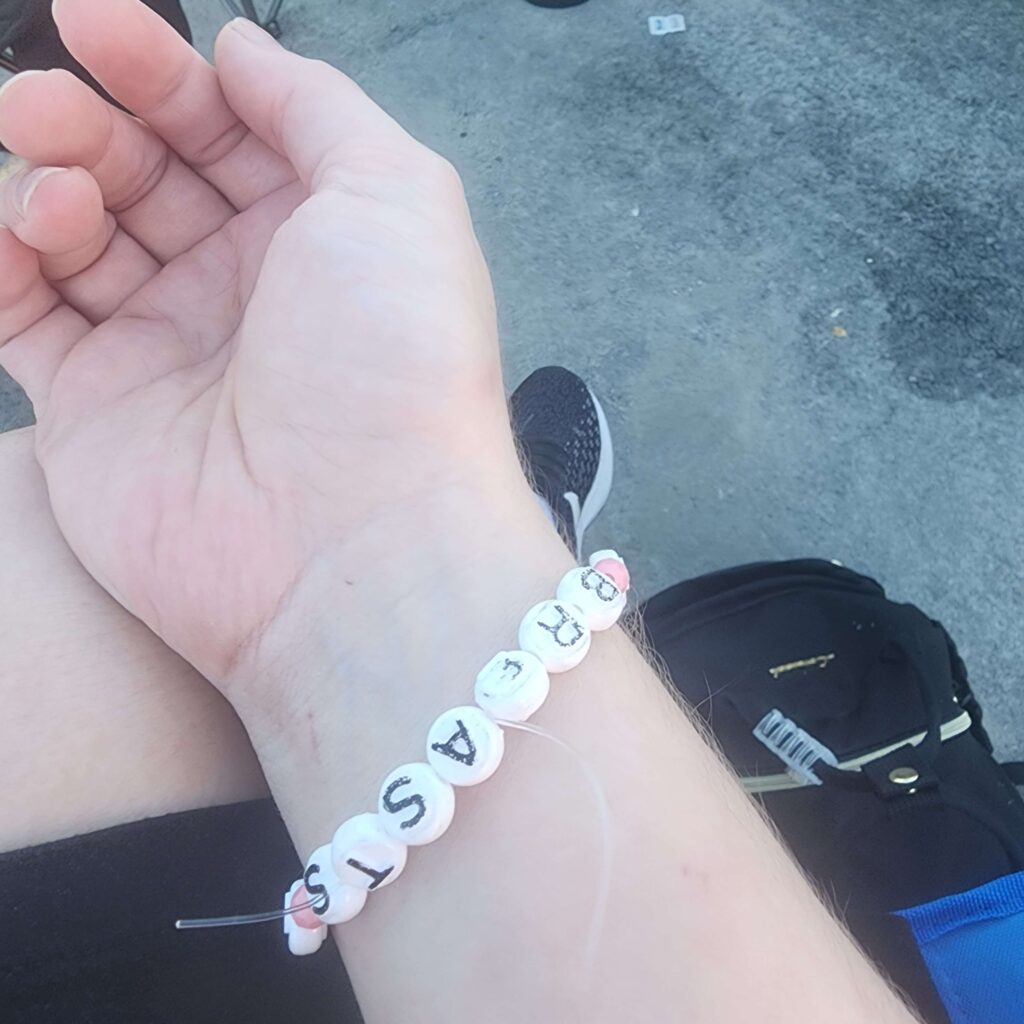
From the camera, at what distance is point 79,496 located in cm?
90

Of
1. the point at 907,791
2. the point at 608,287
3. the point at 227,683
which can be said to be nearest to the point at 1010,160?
the point at 608,287

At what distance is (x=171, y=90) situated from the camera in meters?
0.92

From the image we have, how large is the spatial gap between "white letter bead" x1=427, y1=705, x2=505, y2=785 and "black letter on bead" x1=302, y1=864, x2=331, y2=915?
12 centimetres

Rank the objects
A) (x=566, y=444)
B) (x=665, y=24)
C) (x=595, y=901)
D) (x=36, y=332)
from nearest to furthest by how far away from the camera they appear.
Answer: (x=595, y=901), (x=36, y=332), (x=566, y=444), (x=665, y=24)

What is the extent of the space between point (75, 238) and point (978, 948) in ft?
3.47

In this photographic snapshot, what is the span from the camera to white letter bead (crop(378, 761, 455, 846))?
2.12ft

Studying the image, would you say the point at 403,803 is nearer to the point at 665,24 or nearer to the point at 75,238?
the point at 75,238

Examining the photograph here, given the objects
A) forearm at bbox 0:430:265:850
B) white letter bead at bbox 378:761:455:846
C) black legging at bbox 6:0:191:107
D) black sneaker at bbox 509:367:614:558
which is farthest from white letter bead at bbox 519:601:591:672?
black legging at bbox 6:0:191:107

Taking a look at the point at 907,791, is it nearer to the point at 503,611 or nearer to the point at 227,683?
the point at 503,611

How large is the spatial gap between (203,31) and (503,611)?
204 cm

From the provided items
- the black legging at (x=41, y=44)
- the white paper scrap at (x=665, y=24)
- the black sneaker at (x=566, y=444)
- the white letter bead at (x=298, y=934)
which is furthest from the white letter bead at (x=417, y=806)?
the white paper scrap at (x=665, y=24)

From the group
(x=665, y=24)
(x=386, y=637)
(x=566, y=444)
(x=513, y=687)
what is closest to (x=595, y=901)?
(x=513, y=687)

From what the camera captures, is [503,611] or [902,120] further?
[902,120]

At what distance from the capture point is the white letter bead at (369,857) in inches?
25.8
